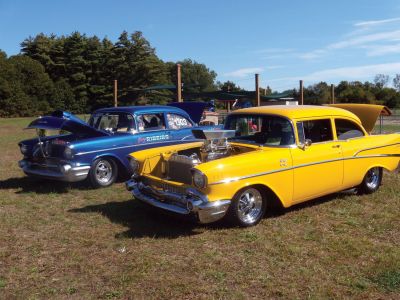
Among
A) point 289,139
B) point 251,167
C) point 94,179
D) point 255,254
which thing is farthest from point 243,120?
point 94,179

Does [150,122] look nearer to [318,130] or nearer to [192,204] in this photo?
[318,130]

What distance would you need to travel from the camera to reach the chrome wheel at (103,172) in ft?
26.1

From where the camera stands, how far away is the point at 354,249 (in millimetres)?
4684

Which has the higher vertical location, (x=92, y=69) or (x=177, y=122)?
(x=92, y=69)

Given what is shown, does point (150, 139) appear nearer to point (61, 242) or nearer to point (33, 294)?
point (61, 242)

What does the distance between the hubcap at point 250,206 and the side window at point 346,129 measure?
6.21 ft

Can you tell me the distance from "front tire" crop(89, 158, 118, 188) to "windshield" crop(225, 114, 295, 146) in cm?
260

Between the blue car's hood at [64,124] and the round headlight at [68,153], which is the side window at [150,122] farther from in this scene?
the round headlight at [68,153]

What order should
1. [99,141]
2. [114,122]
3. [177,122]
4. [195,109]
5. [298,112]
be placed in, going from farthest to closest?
[195,109] → [177,122] → [114,122] → [99,141] → [298,112]

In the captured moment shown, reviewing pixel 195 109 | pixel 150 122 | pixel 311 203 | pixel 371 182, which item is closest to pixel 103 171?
pixel 150 122

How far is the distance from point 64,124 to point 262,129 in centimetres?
377

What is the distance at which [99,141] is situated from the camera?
790cm

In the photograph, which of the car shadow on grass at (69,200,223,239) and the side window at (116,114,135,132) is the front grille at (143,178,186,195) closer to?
the car shadow on grass at (69,200,223,239)

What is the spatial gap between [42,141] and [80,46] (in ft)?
154
